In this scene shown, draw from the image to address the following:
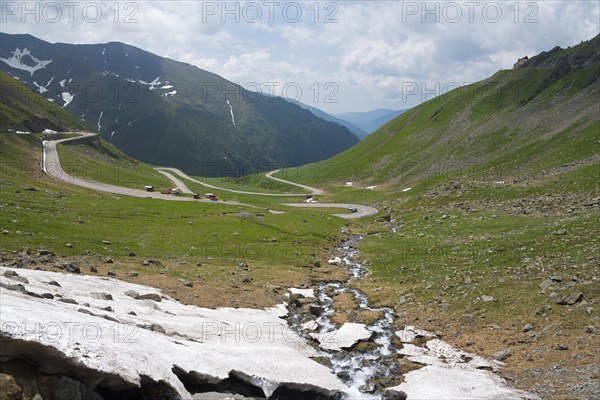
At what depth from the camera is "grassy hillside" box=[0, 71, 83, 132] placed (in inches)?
5522

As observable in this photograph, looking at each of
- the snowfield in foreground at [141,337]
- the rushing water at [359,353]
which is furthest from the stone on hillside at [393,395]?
the snowfield in foreground at [141,337]

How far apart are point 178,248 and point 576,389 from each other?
43845 millimetres

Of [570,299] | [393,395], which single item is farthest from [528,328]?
[393,395]

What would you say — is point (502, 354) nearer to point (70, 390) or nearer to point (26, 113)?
point (70, 390)

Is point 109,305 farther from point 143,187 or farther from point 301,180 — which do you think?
point 301,180

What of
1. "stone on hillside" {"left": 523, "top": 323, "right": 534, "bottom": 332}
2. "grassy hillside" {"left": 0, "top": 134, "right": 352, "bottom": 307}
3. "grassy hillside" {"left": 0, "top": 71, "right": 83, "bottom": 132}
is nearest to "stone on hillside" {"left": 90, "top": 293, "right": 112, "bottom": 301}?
"grassy hillside" {"left": 0, "top": 134, "right": 352, "bottom": 307}

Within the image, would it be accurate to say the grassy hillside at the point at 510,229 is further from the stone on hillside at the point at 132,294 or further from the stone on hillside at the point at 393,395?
the stone on hillside at the point at 132,294

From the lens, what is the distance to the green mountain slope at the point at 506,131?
102625mm

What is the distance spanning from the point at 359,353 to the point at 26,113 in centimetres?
16897

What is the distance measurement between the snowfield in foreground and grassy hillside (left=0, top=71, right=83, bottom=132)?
124m

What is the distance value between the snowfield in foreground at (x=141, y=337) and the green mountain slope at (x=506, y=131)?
82006 mm

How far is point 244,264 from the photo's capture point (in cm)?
4991

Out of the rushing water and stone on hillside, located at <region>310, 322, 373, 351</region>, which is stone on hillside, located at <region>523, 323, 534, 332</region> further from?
stone on hillside, located at <region>310, 322, 373, 351</region>

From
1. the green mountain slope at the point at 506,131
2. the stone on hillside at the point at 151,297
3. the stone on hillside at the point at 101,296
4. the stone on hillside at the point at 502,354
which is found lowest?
the stone on hillside at the point at 502,354
